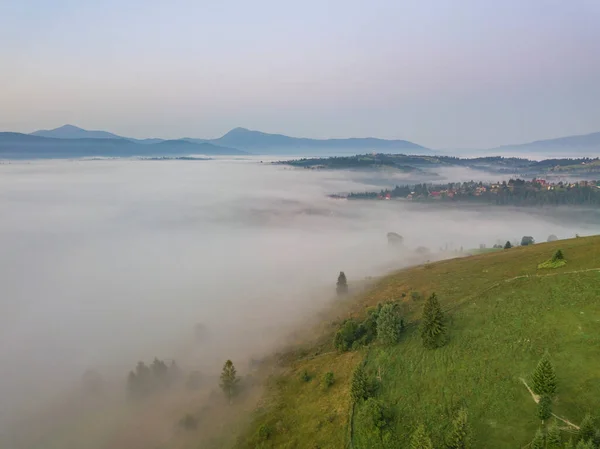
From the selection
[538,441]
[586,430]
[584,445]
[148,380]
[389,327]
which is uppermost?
[584,445]

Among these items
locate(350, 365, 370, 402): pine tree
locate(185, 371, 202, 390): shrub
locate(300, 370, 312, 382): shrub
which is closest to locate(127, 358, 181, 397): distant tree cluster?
locate(185, 371, 202, 390): shrub

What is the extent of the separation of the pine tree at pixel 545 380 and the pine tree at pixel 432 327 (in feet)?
60.5

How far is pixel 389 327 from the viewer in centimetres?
6969

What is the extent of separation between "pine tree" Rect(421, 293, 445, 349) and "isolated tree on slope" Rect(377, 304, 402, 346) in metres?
6.70

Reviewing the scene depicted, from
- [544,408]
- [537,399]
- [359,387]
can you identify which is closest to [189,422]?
[359,387]

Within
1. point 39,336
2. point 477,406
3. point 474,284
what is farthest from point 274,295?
point 477,406

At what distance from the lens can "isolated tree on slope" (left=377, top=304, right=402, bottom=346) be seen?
69000 millimetres

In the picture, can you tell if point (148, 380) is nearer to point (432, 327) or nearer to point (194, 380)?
point (194, 380)

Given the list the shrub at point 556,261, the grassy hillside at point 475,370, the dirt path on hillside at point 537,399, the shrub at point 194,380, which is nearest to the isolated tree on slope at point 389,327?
the grassy hillside at point 475,370

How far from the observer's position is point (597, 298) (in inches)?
2318

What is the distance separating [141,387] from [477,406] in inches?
3411

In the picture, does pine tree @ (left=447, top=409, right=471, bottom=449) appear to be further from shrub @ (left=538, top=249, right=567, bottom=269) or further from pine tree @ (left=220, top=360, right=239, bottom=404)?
pine tree @ (left=220, top=360, right=239, bottom=404)

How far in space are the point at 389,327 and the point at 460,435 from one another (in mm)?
28437

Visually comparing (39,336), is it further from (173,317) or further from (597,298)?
(597,298)
